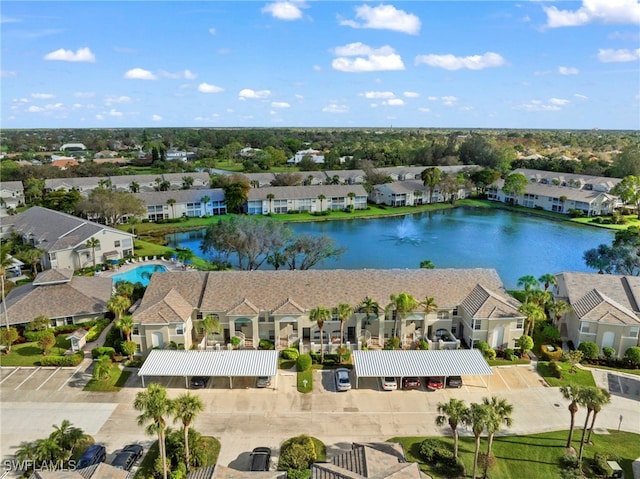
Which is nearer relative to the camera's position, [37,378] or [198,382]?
[198,382]

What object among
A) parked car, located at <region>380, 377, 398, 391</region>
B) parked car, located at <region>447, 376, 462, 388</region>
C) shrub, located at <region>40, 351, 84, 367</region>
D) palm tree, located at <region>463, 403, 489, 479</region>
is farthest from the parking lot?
palm tree, located at <region>463, 403, 489, 479</region>

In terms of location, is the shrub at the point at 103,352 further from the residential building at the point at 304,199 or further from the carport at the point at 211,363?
the residential building at the point at 304,199

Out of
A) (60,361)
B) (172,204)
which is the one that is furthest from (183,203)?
(60,361)

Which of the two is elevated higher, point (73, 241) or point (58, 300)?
point (73, 241)

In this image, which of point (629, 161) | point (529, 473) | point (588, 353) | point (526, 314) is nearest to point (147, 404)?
point (529, 473)

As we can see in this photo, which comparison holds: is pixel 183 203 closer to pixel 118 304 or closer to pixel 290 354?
pixel 118 304

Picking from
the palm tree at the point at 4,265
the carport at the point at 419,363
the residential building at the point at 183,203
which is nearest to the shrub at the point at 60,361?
the palm tree at the point at 4,265
